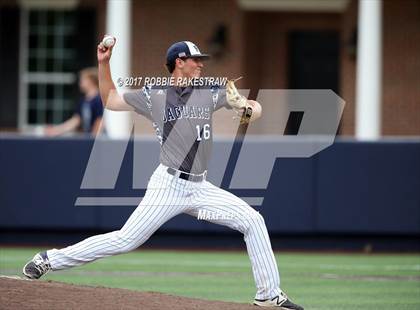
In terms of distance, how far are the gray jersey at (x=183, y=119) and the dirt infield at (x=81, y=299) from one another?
1.03 meters

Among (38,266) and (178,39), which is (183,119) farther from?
(178,39)

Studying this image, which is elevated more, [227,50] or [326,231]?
[227,50]

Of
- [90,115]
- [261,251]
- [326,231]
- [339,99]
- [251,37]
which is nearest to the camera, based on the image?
[261,251]

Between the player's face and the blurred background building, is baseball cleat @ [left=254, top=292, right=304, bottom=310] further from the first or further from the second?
the blurred background building

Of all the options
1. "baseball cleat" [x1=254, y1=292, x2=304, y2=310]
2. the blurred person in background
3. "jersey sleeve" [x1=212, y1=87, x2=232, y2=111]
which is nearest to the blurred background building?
the blurred person in background

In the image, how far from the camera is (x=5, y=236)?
14195mm

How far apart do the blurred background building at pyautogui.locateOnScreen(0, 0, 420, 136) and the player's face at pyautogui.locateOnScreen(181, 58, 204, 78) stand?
36.1 ft

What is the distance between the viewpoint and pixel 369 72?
1569 cm

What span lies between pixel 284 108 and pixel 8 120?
5.62 metres

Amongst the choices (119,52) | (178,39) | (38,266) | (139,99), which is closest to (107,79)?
(139,99)

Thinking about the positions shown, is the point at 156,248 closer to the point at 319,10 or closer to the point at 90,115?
the point at 90,115

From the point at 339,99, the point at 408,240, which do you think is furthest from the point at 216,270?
the point at 339,99

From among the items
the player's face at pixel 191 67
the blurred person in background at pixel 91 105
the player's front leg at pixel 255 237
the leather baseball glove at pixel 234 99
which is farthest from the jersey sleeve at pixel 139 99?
the blurred person in background at pixel 91 105

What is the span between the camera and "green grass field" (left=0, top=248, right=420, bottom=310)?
9.38 m
